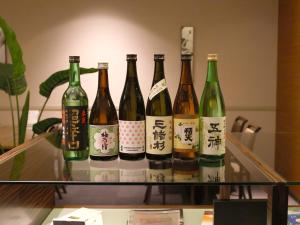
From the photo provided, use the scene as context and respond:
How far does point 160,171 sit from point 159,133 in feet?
0.37

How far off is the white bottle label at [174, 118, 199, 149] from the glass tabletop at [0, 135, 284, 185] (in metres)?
0.04

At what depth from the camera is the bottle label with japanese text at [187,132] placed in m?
0.93

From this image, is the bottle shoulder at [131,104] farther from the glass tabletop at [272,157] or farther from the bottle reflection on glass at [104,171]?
the glass tabletop at [272,157]

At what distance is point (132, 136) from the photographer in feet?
3.10

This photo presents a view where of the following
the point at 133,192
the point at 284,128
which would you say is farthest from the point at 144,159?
the point at 284,128

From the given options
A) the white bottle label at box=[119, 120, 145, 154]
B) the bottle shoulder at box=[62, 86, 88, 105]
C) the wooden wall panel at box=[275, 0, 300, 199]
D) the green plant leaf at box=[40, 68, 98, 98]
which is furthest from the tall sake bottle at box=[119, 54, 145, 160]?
the wooden wall panel at box=[275, 0, 300, 199]

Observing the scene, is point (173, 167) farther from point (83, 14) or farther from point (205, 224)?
point (83, 14)

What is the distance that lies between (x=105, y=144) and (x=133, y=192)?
102 inches

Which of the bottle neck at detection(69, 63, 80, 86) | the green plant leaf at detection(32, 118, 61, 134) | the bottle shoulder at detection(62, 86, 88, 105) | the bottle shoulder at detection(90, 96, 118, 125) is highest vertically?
the bottle neck at detection(69, 63, 80, 86)

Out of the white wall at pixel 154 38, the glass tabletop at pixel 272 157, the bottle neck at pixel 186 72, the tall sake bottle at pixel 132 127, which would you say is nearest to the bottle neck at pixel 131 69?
the tall sake bottle at pixel 132 127

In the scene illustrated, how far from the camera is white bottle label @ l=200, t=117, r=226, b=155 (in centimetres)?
92

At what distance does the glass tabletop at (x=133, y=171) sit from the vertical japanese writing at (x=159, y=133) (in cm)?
4

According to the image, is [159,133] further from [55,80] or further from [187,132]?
[55,80]

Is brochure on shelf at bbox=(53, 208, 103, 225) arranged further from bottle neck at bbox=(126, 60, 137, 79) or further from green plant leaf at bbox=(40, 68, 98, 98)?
green plant leaf at bbox=(40, 68, 98, 98)
